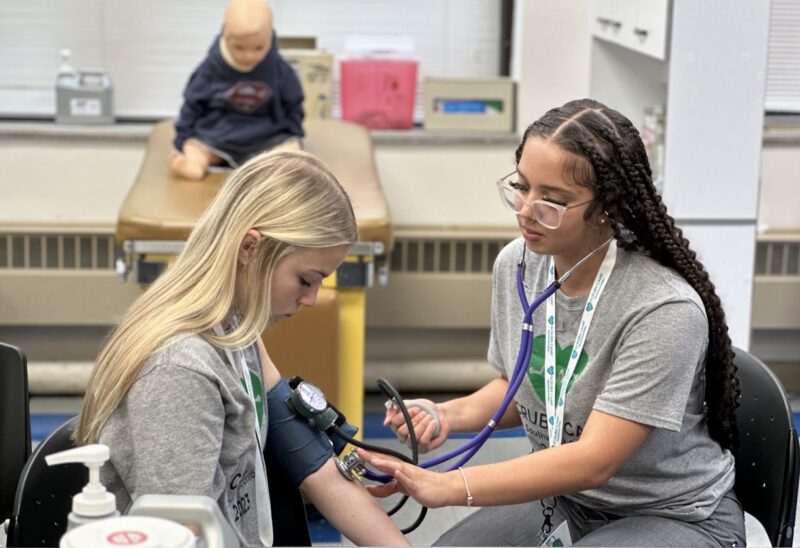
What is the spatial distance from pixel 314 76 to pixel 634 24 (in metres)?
1.29

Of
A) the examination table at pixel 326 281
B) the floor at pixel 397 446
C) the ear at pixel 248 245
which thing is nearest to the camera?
the ear at pixel 248 245

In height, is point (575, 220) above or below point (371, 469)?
above

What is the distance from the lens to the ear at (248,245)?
1.50m

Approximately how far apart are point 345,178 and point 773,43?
2.00 metres

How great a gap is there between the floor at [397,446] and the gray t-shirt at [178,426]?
0.38 metres

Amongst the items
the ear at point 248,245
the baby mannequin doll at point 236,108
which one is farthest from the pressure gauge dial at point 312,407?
the baby mannequin doll at point 236,108

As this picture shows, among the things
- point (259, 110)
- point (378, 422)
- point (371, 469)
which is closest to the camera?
point (371, 469)

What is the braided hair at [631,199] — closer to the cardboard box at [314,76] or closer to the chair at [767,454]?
the chair at [767,454]

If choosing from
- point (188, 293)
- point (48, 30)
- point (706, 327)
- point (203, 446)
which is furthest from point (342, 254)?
point (48, 30)

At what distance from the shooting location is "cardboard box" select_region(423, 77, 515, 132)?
13.8 feet

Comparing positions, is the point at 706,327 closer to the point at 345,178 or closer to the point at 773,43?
the point at 345,178

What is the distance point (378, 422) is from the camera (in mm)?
3883

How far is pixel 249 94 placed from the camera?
3498mm

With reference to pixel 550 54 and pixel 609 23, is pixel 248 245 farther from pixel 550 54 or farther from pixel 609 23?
pixel 550 54
